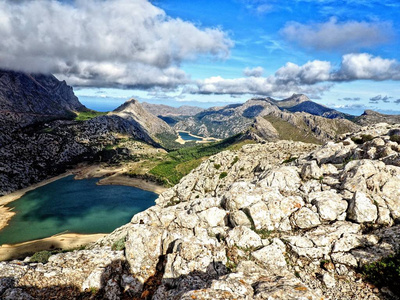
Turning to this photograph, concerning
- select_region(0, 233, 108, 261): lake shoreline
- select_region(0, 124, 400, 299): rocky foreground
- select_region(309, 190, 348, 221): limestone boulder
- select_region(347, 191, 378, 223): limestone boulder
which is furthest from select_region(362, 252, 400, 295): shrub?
select_region(0, 233, 108, 261): lake shoreline

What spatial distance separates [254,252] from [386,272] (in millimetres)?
11277

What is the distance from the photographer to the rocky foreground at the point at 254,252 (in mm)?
18453

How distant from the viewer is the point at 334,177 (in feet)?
117

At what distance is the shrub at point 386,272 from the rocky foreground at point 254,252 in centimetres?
56

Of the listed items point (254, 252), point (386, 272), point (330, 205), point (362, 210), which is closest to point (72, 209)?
point (254, 252)

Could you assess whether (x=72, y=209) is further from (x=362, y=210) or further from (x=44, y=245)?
(x=362, y=210)

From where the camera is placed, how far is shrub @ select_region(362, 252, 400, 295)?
1689cm

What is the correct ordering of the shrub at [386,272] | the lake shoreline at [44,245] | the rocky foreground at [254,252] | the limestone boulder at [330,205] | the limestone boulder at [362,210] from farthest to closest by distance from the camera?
the lake shoreline at [44,245], the limestone boulder at [330,205], the limestone boulder at [362,210], the rocky foreground at [254,252], the shrub at [386,272]

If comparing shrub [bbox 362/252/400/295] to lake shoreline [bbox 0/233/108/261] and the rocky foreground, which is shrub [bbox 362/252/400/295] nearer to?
the rocky foreground

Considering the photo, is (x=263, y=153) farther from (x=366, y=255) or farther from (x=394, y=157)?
(x=366, y=255)

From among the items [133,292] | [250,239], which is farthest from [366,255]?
[133,292]

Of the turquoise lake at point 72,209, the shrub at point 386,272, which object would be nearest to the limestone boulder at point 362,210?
the shrub at point 386,272

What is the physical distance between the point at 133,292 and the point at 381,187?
3388 cm

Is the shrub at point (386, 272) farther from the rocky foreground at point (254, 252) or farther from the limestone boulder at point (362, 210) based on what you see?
the limestone boulder at point (362, 210)
